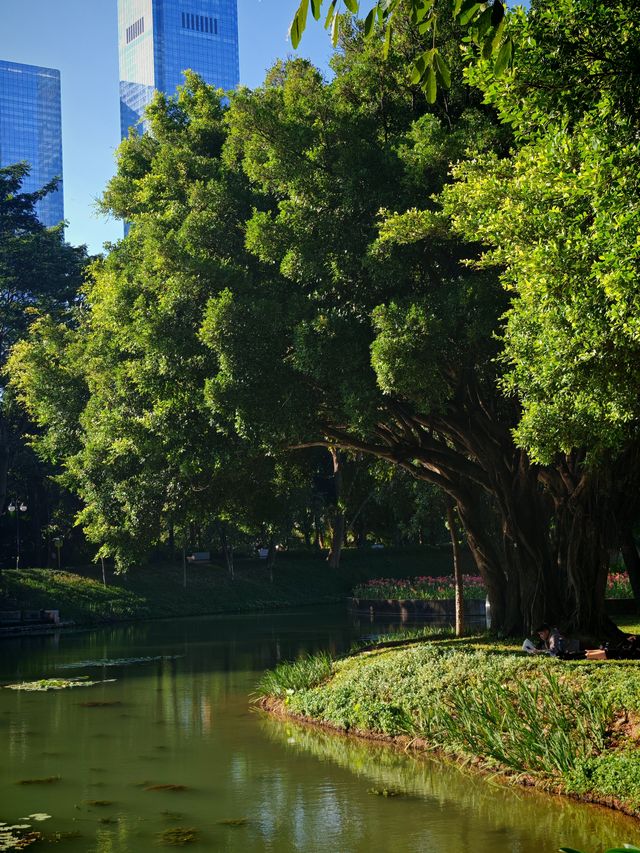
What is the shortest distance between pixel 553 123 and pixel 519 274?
192cm

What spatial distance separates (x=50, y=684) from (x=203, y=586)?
27.0 m

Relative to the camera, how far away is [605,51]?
12.3 meters

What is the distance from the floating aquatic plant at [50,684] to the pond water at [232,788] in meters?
0.45

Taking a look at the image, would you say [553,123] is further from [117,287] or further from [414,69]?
[117,287]

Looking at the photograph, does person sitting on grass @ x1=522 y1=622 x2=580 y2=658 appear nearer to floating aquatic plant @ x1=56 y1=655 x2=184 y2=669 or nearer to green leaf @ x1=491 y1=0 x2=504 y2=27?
green leaf @ x1=491 y1=0 x2=504 y2=27

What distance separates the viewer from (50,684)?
79.2 ft

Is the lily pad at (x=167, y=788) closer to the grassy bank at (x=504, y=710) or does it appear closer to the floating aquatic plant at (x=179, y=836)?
the floating aquatic plant at (x=179, y=836)

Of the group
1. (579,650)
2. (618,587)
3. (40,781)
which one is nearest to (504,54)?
(40,781)

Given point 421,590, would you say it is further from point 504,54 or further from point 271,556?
point 504,54

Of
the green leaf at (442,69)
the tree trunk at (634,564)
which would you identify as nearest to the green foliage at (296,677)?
the tree trunk at (634,564)

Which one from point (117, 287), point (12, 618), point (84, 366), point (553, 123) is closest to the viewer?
point (553, 123)

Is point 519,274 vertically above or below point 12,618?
above

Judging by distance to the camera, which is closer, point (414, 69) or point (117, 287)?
point (414, 69)

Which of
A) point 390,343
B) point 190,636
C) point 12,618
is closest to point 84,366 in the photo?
point 390,343
